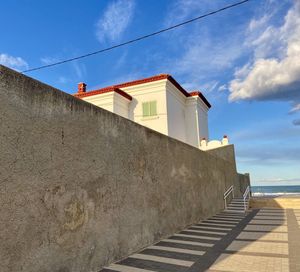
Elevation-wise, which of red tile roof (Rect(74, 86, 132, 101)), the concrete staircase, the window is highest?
red tile roof (Rect(74, 86, 132, 101))

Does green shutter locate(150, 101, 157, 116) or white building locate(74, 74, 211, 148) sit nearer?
white building locate(74, 74, 211, 148)

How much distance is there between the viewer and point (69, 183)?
13.6 feet

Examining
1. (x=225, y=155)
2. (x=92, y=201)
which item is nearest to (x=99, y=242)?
(x=92, y=201)

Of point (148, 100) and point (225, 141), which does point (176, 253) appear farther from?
point (225, 141)

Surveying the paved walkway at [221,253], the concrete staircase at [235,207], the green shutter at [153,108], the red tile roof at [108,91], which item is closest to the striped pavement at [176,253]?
the paved walkway at [221,253]

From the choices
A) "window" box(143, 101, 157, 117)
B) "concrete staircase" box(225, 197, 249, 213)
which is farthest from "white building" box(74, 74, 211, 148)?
"concrete staircase" box(225, 197, 249, 213)

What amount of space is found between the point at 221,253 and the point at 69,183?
334cm

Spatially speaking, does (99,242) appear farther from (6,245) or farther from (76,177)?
(6,245)

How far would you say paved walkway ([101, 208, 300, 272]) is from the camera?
4.59m

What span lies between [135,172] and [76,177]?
1.93 meters

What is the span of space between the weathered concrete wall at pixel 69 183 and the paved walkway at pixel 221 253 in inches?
18.0

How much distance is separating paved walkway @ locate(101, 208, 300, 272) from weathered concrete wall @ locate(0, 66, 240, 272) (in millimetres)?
456

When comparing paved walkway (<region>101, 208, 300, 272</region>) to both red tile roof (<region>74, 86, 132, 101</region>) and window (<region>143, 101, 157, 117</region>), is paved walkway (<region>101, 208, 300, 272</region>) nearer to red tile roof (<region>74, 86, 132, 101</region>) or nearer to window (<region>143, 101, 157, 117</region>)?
window (<region>143, 101, 157, 117</region>)

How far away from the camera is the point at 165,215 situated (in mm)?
7305
